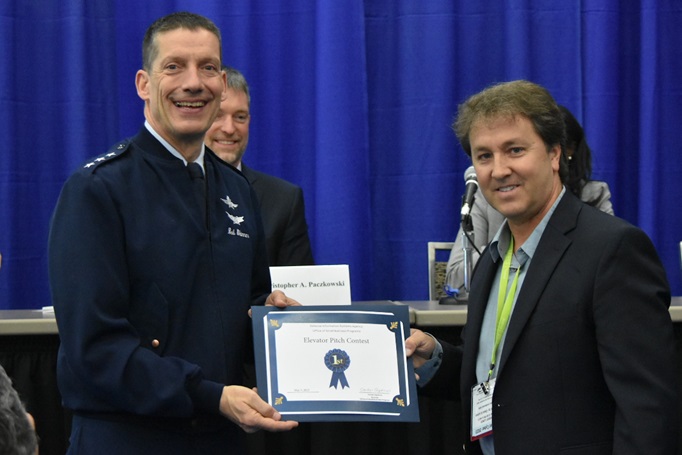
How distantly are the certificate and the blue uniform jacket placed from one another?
0.11 meters

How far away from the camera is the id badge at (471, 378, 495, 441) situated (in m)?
2.56

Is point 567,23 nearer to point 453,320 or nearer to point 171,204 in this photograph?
point 453,320

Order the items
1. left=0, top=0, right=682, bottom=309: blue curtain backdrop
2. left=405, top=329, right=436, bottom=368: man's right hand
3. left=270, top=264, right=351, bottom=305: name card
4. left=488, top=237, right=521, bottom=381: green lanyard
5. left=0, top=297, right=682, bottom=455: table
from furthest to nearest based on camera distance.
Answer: left=0, top=0, right=682, bottom=309: blue curtain backdrop → left=0, top=297, right=682, bottom=455: table → left=270, top=264, right=351, bottom=305: name card → left=405, top=329, right=436, bottom=368: man's right hand → left=488, top=237, right=521, bottom=381: green lanyard

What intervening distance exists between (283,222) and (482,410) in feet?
6.73

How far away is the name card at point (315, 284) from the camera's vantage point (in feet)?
12.0

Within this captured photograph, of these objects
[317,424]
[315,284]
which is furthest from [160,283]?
[317,424]

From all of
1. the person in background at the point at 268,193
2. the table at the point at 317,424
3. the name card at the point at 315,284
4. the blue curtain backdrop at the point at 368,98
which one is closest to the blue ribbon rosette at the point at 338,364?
the name card at the point at 315,284

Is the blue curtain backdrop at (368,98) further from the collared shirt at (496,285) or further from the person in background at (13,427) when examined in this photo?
the person in background at (13,427)

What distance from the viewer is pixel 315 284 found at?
12.1 ft

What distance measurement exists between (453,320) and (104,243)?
6.04ft

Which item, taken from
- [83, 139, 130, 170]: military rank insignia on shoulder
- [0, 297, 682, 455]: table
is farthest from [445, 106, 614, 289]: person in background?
[83, 139, 130, 170]: military rank insignia on shoulder

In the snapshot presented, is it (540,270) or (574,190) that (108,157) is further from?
(574,190)

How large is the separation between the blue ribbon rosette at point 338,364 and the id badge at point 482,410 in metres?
0.35

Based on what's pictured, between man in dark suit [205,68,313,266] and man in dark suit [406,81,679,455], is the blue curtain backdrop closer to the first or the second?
man in dark suit [205,68,313,266]
